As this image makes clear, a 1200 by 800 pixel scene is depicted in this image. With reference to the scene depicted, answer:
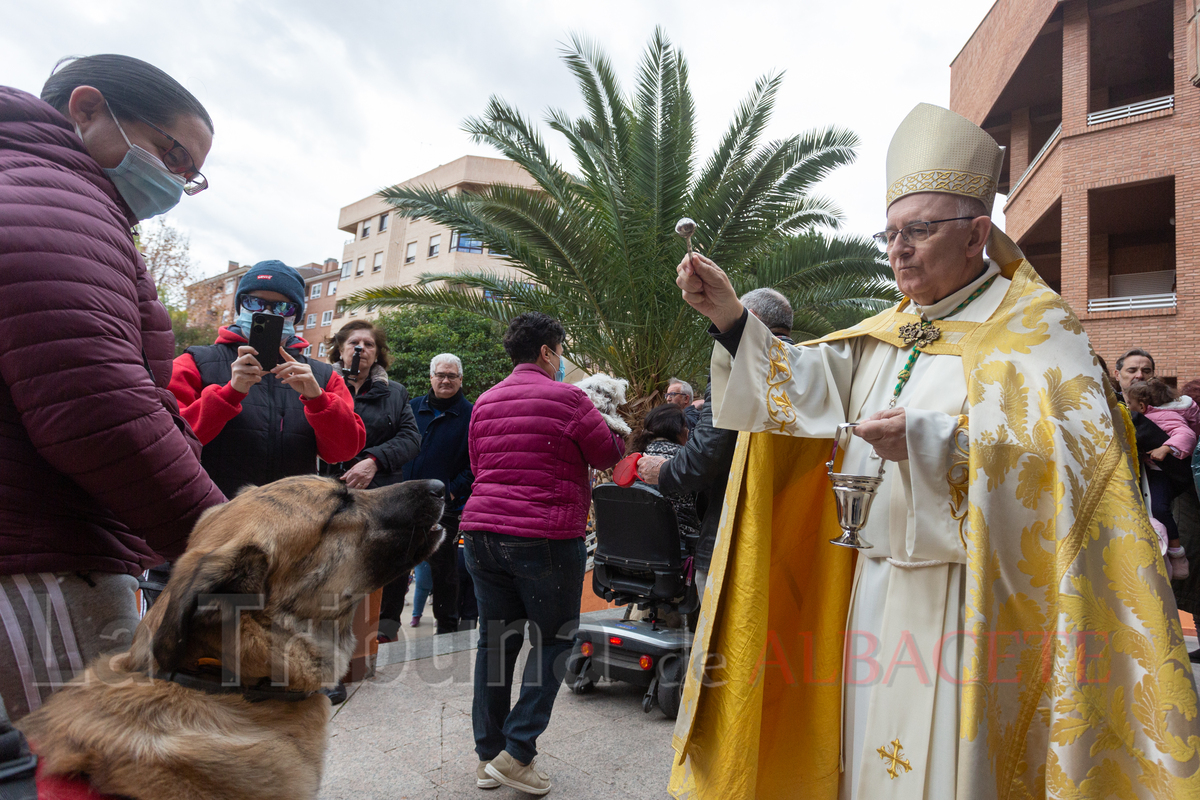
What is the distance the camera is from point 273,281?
3.32 meters

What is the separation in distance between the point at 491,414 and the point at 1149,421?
16.8 ft

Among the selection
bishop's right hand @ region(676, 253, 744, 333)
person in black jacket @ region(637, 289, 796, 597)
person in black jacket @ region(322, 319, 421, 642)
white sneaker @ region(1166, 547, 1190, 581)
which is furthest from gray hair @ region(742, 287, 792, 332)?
white sneaker @ region(1166, 547, 1190, 581)

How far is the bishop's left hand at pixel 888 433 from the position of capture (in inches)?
74.8

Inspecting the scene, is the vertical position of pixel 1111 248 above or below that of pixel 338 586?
above

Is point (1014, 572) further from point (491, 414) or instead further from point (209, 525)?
point (491, 414)

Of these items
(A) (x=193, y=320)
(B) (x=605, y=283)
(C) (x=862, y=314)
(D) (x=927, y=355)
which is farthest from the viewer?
(A) (x=193, y=320)

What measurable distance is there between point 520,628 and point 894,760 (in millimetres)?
1888

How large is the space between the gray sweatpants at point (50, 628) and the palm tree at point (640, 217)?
857 centimetres

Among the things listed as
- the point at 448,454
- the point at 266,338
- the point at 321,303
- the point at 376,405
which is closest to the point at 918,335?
the point at 266,338

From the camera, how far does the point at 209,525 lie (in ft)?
5.52

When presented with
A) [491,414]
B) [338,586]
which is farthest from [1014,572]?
[491,414]

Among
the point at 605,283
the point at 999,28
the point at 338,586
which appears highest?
the point at 999,28

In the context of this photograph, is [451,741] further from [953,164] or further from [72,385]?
[953,164]

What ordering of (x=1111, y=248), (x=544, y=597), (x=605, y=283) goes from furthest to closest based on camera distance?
(x=1111, y=248) < (x=605, y=283) < (x=544, y=597)
